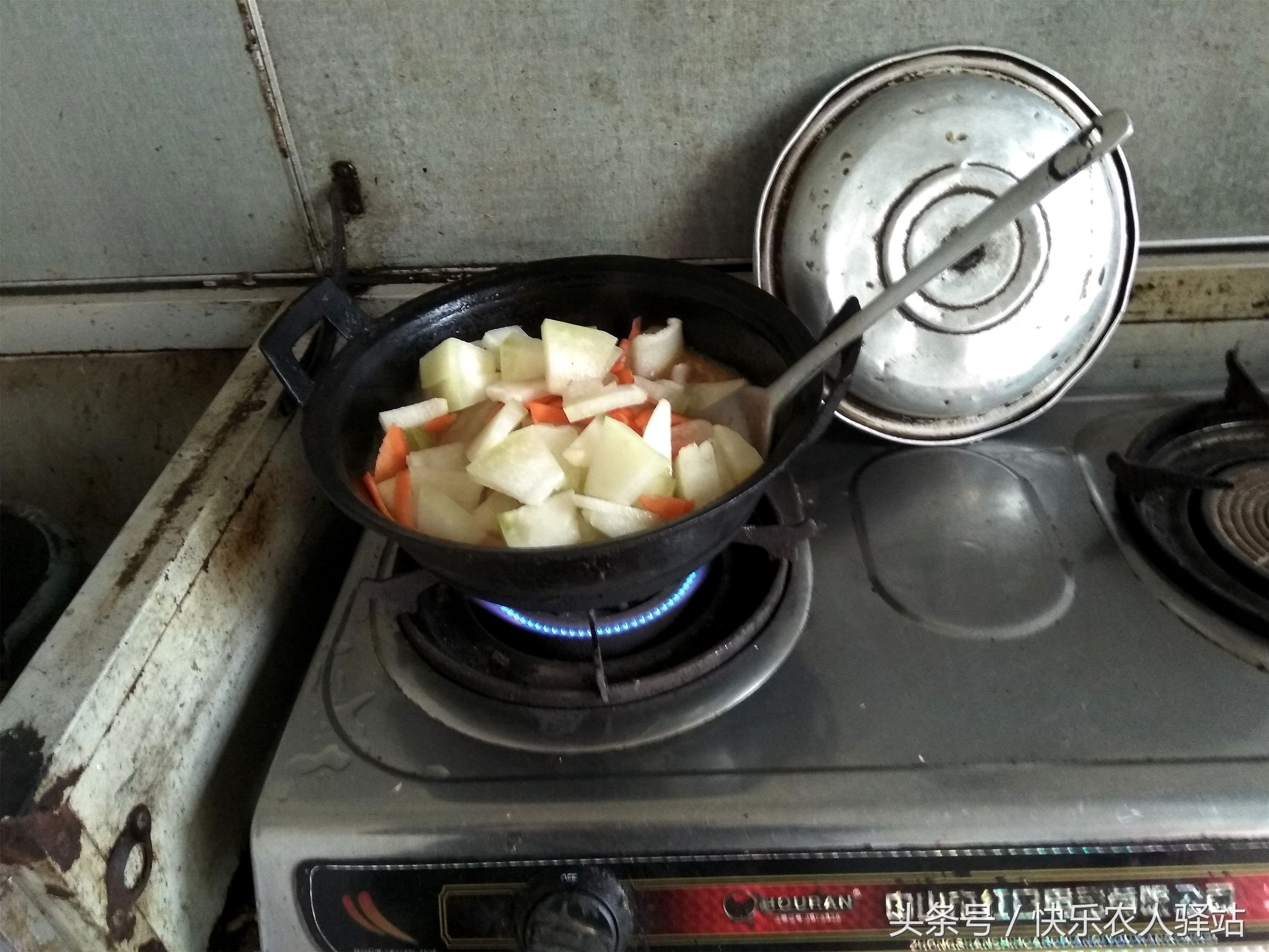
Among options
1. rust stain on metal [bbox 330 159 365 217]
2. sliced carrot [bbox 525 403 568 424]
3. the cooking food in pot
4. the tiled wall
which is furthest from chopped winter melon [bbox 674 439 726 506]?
rust stain on metal [bbox 330 159 365 217]

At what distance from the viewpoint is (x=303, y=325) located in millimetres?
696

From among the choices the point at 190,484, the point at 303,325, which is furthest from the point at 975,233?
the point at 190,484

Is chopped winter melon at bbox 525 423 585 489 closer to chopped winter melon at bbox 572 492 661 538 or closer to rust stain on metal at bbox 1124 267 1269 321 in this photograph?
chopped winter melon at bbox 572 492 661 538

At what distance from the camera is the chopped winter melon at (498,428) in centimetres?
66

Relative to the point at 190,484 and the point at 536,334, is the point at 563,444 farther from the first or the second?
the point at 190,484

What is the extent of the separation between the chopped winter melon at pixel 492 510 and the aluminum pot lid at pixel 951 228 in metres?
Answer: 0.32

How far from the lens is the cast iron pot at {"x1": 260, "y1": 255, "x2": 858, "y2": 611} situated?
518 millimetres

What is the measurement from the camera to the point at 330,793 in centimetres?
57

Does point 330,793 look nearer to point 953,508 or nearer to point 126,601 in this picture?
point 126,601

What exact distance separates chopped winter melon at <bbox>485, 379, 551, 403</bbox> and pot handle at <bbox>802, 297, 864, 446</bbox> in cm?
22

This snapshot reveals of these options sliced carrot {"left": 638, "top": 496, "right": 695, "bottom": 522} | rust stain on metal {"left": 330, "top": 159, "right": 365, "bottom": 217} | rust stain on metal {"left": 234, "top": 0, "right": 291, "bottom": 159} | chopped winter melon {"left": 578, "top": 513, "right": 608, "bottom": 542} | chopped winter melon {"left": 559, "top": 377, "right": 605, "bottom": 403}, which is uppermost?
rust stain on metal {"left": 234, "top": 0, "right": 291, "bottom": 159}

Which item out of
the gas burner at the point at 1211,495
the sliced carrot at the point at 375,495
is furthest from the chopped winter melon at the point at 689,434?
the gas burner at the point at 1211,495

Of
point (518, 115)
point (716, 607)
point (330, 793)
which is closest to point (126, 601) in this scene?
point (330, 793)

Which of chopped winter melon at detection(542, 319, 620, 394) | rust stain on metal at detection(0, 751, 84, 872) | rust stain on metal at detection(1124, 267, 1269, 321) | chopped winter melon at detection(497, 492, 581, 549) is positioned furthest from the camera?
rust stain on metal at detection(1124, 267, 1269, 321)
